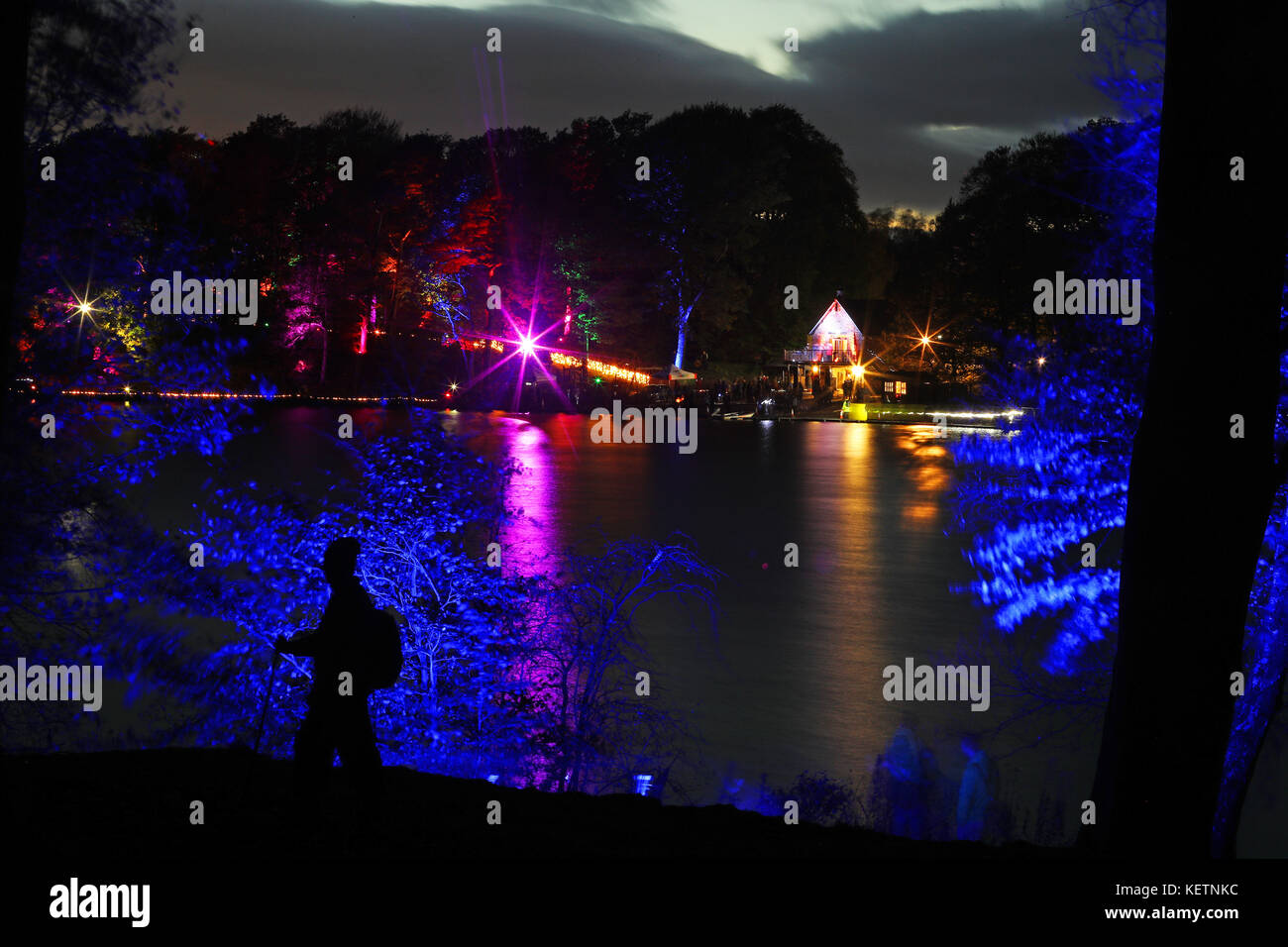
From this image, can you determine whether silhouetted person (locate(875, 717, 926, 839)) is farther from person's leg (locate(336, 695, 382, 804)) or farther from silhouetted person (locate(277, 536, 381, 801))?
silhouetted person (locate(277, 536, 381, 801))

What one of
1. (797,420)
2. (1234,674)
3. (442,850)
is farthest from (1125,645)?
(797,420)

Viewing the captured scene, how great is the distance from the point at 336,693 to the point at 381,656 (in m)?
0.34

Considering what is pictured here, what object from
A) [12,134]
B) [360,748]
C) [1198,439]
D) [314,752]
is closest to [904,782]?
[1198,439]

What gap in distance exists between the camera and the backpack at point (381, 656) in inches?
282

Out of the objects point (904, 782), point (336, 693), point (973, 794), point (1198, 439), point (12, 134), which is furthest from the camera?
point (904, 782)

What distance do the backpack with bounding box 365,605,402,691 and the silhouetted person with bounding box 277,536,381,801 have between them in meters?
0.03

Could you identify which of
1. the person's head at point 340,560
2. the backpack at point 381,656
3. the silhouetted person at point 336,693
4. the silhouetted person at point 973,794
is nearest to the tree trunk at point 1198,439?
the backpack at point 381,656

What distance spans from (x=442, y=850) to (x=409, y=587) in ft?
24.9

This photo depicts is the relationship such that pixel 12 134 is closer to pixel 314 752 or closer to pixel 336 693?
pixel 336 693

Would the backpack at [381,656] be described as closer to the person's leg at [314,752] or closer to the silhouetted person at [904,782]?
the person's leg at [314,752]

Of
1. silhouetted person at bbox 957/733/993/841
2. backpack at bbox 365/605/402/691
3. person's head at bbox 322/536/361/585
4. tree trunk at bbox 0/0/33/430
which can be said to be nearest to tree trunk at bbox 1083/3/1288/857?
backpack at bbox 365/605/402/691

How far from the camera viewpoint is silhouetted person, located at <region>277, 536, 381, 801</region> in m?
7.12

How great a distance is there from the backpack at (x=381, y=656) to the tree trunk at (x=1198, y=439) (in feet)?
14.0

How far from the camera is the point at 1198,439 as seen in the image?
659 centimetres
